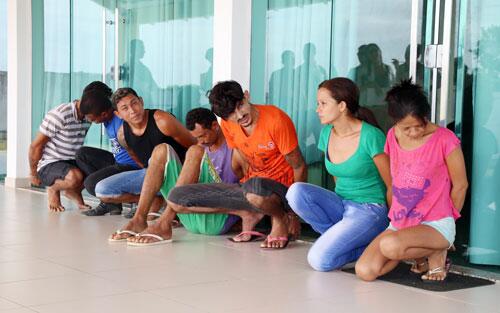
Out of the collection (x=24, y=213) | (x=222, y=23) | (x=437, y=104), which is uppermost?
(x=222, y=23)

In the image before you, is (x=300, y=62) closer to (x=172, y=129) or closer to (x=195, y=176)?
(x=172, y=129)

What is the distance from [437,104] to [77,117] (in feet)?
9.97

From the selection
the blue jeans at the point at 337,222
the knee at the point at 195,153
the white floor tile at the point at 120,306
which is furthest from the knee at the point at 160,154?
the white floor tile at the point at 120,306

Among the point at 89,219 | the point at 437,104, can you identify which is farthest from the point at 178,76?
the point at 437,104

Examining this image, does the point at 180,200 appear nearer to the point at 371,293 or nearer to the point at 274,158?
the point at 274,158

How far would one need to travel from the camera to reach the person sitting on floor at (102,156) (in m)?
6.02

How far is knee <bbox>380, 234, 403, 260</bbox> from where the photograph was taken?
12.7ft

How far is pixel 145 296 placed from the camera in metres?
3.56

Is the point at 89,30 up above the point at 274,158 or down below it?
above

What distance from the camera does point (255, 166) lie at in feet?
16.5

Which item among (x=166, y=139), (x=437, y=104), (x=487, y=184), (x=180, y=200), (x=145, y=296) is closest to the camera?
(x=145, y=296)

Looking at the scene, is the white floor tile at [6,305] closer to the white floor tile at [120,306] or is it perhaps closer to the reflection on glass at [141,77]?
the white floor tile at [120,306]

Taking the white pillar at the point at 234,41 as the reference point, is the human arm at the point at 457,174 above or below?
below

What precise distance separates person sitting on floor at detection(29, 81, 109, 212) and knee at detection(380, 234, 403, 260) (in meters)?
3.27
